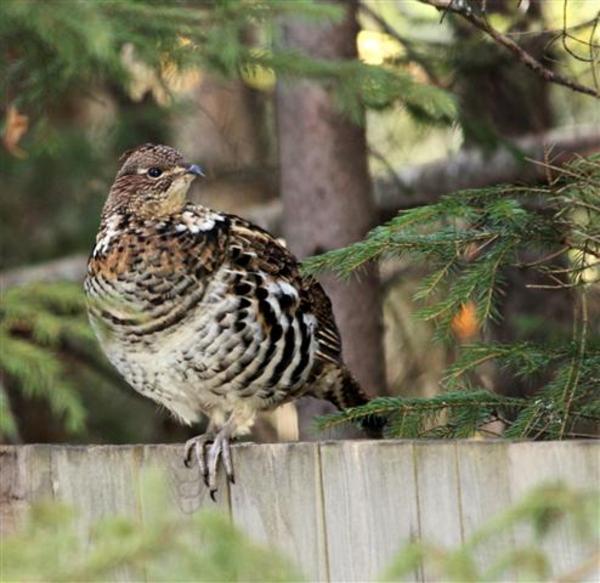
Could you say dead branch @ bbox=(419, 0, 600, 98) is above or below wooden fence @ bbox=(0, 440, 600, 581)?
above

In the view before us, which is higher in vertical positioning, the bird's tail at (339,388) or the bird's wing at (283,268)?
the bird's wing at (283,268)

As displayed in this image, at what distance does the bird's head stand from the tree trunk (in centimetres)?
99

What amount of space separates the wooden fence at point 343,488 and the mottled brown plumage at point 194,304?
0.58 meters

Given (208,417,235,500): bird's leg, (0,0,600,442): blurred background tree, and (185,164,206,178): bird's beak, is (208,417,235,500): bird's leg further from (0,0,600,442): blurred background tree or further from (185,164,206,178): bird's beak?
(185,164,206,178): bird's beak

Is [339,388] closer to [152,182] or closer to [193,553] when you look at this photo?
[152,182]

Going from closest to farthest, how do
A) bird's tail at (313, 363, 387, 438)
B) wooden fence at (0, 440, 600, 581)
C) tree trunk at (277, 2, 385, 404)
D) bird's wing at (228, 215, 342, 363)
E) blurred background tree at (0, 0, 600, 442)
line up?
wooden fence at (0, 440, 600, 581), blurred background tree at (0, 0, 600, 442), bird's wing at (228, 215, 342, 363), bird's tail at (313, 363, 387, 438), tree trunk at (277, 2, 385, 404)

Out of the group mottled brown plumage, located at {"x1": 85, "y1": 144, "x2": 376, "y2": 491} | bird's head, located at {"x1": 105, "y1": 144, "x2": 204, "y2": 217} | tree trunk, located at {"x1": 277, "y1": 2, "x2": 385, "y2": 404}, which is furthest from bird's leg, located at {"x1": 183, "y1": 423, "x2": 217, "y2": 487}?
tree trunk, located at {"x1": 277, "y1": 2, "x2": 385, "y2": 404}

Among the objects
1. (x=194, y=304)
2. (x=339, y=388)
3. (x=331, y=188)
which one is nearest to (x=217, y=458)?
(x=194, y=304)

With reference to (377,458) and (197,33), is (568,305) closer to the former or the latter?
(197,33)

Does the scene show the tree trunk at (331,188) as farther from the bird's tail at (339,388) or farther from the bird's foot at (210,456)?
the bird's foot at (210,456)

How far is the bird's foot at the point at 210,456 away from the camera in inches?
141

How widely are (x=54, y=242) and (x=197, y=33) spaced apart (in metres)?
3.33

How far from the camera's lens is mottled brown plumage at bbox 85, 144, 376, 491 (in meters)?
4.43

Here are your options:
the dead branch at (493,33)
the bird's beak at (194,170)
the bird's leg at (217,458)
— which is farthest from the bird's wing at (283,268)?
the dead branch at (493,33)
